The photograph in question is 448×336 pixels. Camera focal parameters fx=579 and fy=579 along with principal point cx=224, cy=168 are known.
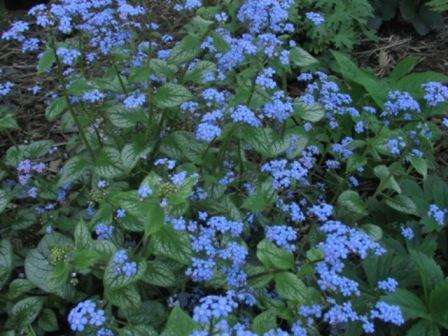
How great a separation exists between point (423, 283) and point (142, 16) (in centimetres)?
268

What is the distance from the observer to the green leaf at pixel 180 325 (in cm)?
215

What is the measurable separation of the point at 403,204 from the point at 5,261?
7.36 ft

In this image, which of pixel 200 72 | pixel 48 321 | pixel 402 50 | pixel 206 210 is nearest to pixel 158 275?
pixel 206 210

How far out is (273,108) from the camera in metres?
2.92

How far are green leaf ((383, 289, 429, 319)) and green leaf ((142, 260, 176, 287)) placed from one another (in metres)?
1.13

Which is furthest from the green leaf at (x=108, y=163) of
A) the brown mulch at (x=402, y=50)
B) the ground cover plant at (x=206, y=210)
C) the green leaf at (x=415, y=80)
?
the brown mulch at (x=402, y=50)

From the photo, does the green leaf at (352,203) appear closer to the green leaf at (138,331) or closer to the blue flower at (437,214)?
the blue flower at (437,214)

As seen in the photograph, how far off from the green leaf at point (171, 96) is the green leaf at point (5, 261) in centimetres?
106

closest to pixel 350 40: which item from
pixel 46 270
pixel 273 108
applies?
pixel 273 108

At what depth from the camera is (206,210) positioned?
2.97 meters

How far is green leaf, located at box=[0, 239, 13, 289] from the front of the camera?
2.89 m

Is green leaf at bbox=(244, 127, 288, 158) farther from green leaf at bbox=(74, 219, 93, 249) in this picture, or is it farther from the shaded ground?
the shaded ground

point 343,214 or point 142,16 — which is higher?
point 142,16

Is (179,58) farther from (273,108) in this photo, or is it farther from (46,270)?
(46,270)
